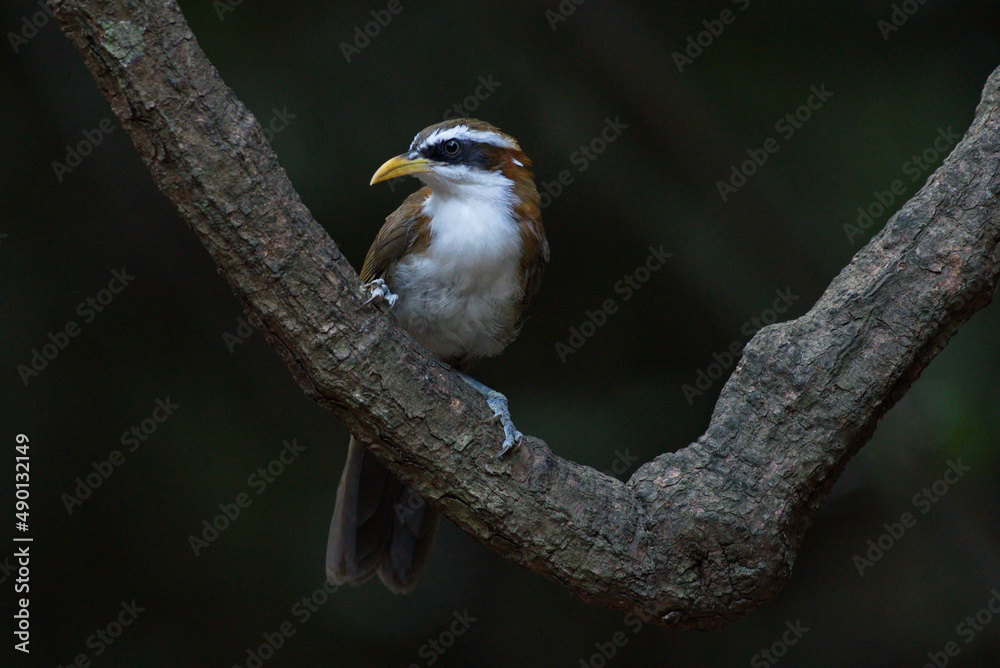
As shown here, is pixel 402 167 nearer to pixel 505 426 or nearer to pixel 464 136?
pixel 464 136

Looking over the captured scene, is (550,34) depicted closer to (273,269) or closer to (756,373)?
(756,373)

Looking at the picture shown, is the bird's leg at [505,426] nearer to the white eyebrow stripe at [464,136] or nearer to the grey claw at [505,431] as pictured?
the grey claw at [505,431]

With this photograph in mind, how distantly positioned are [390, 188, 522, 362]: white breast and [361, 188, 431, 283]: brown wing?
0.14 ft

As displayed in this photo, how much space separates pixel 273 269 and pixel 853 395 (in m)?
1.82

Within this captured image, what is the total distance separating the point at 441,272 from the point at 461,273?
7cm

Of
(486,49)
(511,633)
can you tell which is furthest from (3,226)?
(511,633)

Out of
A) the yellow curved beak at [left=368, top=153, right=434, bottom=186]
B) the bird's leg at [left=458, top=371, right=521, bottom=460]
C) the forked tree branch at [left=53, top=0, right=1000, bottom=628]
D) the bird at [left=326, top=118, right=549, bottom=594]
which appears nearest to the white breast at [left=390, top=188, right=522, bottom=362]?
the bird at [left=326, top=118, right=549, bottom=594]

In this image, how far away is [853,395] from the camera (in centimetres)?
294

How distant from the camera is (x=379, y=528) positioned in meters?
3.74

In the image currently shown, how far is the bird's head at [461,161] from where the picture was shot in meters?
3.40

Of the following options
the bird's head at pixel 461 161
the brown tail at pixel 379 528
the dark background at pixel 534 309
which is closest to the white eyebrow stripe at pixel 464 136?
the bird's head at pixel 461 161

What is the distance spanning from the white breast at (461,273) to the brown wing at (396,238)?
4 centimetres

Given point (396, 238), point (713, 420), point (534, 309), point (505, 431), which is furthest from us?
point (534, 309)

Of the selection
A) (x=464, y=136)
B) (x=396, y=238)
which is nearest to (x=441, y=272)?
(x=396, y=238)
